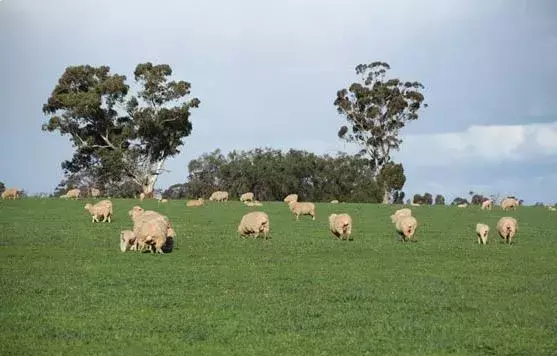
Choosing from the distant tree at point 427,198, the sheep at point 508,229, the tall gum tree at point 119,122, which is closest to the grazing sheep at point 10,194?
the tall gum tree at point 119,122

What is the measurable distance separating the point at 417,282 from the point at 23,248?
1347 centimetres

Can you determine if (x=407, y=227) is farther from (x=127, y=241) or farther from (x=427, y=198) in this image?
(x=427, y=198)

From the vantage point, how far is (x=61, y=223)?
36.7 metres

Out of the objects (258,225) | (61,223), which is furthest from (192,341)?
(61,223)

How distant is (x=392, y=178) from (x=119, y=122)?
1184 inches

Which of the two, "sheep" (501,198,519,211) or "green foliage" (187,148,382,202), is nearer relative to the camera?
"sheep" (501,198,519,211)

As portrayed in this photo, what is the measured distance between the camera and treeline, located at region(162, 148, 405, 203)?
289 ft

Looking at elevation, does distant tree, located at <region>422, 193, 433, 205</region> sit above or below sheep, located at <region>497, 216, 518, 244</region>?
above

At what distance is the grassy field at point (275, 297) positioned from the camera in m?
11.7

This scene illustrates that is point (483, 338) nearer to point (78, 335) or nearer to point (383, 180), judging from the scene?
point (78, 335)

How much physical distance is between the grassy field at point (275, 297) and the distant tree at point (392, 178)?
53936 mm

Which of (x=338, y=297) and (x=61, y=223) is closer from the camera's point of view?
(x=338, y=297)

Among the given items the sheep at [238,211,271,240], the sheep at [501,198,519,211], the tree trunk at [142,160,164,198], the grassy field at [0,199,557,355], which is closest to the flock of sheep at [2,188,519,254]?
the sheep at [238,211,271,240]

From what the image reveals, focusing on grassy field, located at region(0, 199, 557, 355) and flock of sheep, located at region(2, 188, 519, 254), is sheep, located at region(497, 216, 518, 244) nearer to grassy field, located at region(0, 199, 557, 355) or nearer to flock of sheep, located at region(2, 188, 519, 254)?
flock of sheep, located at region(2, 188, 519, 254)
